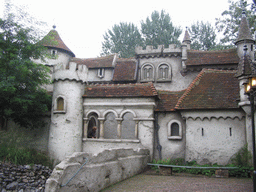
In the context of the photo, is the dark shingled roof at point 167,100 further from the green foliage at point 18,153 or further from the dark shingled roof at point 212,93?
the green foliage at point 18,153

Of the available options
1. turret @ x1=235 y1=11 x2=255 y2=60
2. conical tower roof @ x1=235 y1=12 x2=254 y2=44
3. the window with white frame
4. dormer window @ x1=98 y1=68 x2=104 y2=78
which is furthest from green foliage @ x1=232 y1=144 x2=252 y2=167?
dormer window @ x1=98 y1=68 x2=104 y2=78

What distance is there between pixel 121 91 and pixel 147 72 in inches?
308

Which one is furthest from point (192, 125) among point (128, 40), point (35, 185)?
point (128, 40)

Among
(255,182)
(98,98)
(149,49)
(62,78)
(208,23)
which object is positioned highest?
(208,23)

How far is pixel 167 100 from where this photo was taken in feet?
53.3

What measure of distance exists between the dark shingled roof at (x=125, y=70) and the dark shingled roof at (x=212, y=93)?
315 inches

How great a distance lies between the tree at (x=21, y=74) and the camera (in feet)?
50.3

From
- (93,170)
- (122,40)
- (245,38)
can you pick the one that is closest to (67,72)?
(93,170)

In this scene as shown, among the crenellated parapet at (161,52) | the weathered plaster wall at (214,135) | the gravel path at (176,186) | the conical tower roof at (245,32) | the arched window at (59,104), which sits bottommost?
the gravel path at (176,186)

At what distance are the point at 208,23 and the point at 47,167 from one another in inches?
1406

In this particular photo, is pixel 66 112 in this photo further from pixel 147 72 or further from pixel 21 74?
pixel 147 72

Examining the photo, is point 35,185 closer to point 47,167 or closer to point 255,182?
point 47,167

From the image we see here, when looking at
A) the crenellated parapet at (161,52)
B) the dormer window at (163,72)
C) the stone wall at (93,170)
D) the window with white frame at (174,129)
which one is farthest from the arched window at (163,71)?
the stone wall at (93,170)

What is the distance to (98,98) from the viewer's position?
1627 centimetres
